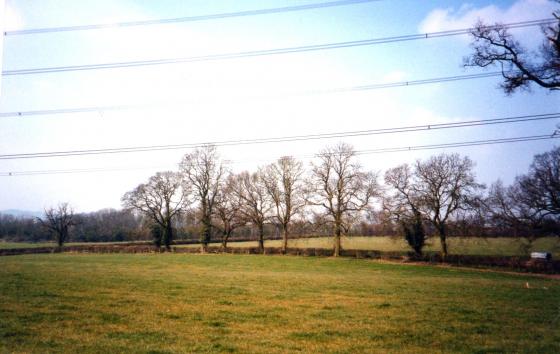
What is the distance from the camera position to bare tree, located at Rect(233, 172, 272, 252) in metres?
63.3

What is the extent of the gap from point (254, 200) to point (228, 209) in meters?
5.44

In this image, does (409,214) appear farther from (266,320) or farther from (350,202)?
(266,320)

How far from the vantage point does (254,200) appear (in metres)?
64.3

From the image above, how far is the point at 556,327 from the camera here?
1184 centimetres

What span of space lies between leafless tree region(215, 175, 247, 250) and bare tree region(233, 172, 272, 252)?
633 mm

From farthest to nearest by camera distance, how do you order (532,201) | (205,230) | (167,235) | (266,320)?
1. (167,235)
2. (205,230)
3. (532,201)
4. (266,320)

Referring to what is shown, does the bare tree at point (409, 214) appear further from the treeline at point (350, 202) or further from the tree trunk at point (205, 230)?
the tree trunk at point (205, 230)

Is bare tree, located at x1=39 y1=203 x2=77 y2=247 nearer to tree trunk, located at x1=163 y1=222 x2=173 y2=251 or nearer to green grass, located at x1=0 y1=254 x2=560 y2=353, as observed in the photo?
tree trunk, located at x1=163 y1=222 x2=173 y2=251

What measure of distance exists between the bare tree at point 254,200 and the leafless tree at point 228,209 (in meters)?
0.63

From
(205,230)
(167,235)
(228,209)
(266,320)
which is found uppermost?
(228,209)

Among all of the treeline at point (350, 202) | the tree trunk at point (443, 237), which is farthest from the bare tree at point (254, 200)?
the tree trunk at point (443, 237)

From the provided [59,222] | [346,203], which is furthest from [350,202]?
[59,222]

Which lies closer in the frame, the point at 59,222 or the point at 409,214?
the point at 409,214

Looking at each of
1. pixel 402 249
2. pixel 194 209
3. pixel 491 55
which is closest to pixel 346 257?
pixel 402 249
